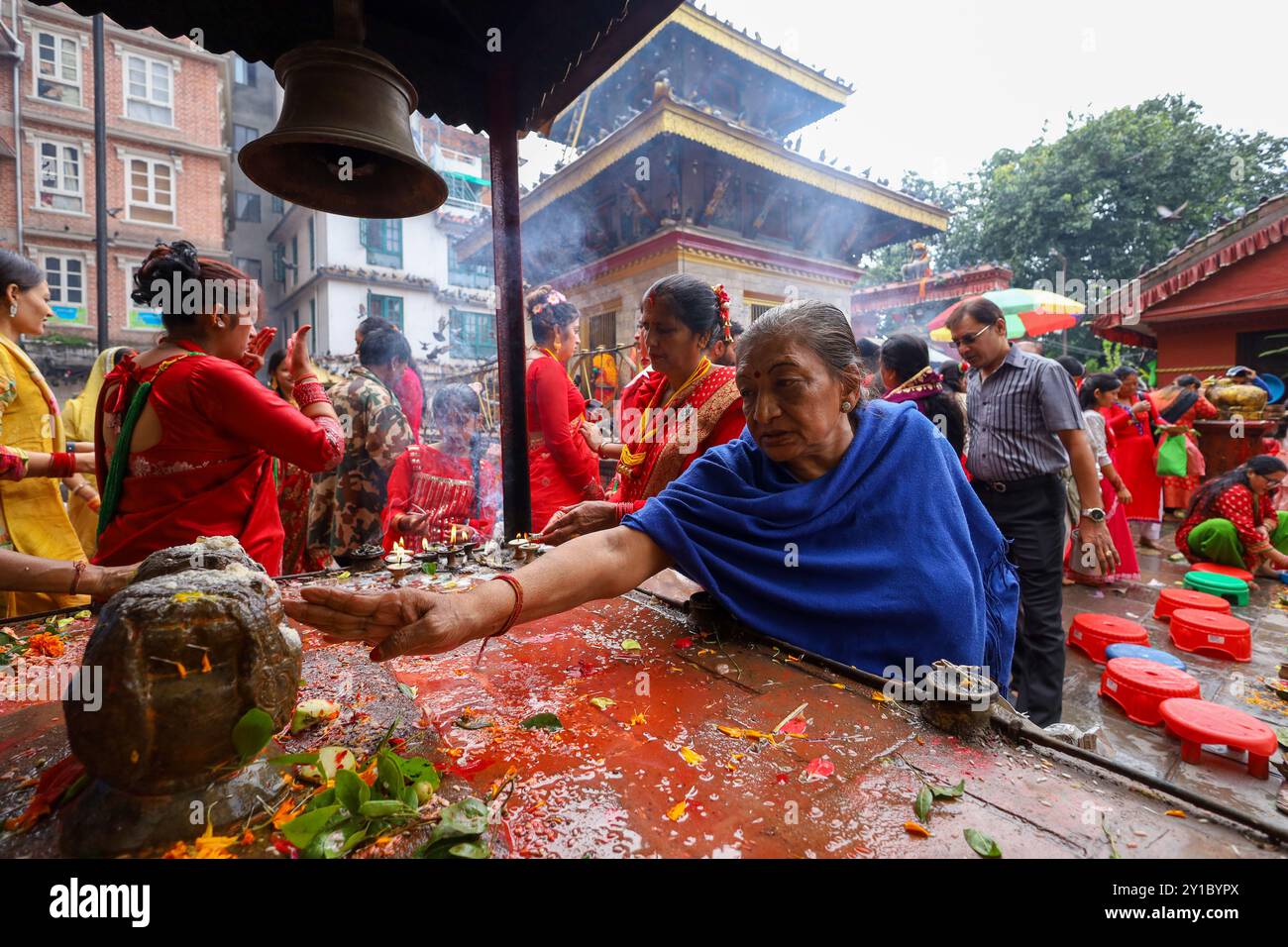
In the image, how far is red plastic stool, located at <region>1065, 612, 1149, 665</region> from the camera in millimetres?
4441

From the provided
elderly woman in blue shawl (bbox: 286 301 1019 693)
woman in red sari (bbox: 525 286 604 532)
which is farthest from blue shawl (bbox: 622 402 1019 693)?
woman in red sari (bbox: 525 286 604 532)

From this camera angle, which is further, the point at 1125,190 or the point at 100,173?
the point at 1125,190

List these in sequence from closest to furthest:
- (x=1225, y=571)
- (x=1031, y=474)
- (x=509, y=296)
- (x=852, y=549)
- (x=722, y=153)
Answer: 1. (x=852, y=549)
2. (x=509, y=296)
3. (x=1031, y=474)
4. (x=1225, y=571)
5. (x=722, y=153)

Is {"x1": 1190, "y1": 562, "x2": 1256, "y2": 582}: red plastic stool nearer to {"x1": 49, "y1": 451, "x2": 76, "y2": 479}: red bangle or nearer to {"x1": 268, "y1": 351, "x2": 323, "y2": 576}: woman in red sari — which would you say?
{"x1": 268, "y1": 351, "x2": 323, "y2": 576}: woman in red sari

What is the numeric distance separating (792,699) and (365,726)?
1085 mm

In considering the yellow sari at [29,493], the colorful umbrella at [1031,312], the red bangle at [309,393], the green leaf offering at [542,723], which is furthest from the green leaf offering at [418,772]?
the colorful umbrella at [1031,312]

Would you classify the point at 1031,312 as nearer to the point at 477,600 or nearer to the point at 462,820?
A: the point at 477,600

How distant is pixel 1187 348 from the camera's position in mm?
13492

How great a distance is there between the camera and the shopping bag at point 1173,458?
8.33m

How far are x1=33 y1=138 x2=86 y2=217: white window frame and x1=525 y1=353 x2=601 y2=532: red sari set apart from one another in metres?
23.8

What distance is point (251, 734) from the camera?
3.73ft

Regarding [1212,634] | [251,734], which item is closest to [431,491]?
[251,734]

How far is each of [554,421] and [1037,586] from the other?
297 cm

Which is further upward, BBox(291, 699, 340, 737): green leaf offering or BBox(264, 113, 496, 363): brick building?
BBox(264, 113, 496, 363): brick building
